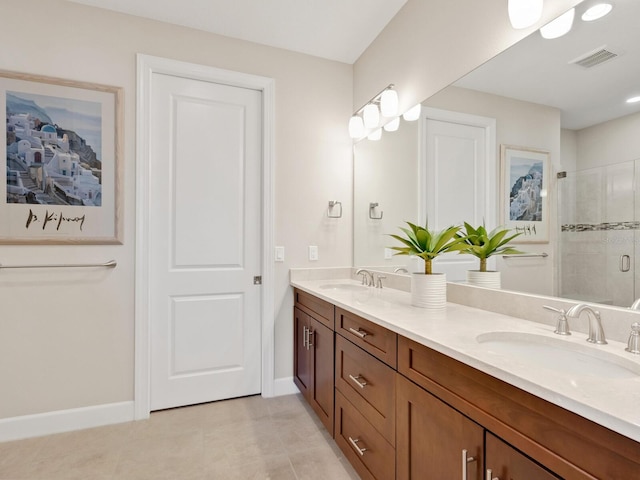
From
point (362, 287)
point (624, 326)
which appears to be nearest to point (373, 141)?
point (362, 287)

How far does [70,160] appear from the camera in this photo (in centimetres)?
209

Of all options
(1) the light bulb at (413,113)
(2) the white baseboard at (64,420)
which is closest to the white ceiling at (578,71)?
(1) the light bulb at (413,113)

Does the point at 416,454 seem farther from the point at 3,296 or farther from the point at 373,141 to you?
the point at 3,296

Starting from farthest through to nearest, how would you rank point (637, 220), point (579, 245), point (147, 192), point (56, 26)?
1. point (147, 192)
2. point (56, 26)
3. point (579, 245)
4. point (637, 220)

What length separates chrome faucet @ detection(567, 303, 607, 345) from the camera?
104 centimetres

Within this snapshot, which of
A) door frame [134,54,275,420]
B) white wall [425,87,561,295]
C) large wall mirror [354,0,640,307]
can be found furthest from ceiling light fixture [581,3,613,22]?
door frame [134,54,275,420]

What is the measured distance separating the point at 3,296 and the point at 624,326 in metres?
2.97

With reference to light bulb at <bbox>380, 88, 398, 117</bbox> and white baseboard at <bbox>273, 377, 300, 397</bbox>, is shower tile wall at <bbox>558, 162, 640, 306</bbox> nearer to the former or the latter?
light bulb at <bbox>380, 88, 398, 117</bbox>

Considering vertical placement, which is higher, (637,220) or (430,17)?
(430,17)

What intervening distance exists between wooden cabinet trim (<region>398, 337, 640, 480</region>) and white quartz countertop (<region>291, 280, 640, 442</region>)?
4 cm

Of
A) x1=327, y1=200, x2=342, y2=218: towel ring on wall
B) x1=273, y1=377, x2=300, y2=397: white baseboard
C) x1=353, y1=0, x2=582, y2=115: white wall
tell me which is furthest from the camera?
x1=327, y1=200, x2=342, y2=218: towel ring on wall

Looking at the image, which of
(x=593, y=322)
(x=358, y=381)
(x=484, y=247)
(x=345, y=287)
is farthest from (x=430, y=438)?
(x=345, y=287)

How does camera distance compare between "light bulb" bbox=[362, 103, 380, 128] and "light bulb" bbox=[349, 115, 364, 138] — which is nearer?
"light bulb" bbox=[362, 103, 380, 128]

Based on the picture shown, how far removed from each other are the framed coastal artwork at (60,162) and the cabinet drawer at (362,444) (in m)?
1.74
